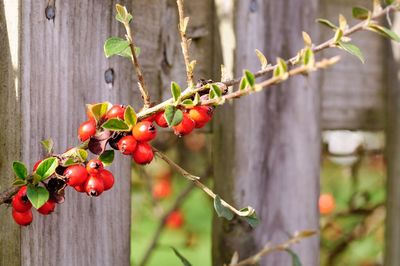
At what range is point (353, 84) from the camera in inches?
89.1

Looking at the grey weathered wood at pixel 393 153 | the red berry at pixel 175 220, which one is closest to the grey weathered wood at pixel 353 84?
the grey weathered wood at pixel 393 153

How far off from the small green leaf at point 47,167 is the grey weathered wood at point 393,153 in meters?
1.33

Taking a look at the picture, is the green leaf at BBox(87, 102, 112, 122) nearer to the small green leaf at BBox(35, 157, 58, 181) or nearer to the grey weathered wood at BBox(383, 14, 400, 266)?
the small green leaf at BBox(35, 157, 58, 181)

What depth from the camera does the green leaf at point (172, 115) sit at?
3.86 feet

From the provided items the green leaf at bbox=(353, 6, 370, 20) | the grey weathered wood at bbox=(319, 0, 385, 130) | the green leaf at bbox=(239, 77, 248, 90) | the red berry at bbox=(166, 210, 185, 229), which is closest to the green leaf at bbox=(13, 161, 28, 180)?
the green leaf at bbox=(239, 77, 248, 90)

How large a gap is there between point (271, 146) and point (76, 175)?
2.44 feet

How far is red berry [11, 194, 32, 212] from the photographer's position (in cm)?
122

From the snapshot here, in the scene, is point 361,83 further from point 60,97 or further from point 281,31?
point 60,97

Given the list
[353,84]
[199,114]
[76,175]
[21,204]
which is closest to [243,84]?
[199,114]

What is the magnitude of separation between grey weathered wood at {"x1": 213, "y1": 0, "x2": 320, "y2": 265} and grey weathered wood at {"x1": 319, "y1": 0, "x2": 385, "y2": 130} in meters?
0.27

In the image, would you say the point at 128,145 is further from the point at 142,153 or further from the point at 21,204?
the point at 21,204

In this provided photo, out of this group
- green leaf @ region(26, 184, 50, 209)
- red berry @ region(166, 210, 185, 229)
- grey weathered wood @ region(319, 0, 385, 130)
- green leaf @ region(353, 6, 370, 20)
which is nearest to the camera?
green leaf @ region(26, 184, 50, 209)

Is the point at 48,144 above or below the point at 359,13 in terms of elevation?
below

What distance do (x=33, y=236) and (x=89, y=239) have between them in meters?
0.13
